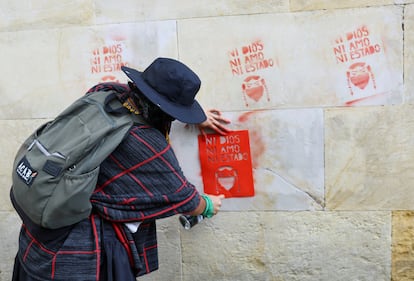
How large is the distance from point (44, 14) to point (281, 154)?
6.23 ft

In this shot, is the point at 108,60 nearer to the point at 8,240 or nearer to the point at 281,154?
the point at 281,154

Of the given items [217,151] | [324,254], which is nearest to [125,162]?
[217,151]

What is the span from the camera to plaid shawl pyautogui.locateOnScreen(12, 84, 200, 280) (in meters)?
1.89

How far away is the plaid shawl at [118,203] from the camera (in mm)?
1895

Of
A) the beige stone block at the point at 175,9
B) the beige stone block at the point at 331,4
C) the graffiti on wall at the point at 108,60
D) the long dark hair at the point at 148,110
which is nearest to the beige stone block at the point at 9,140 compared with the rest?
the graffiti on wall at the point at 108,60

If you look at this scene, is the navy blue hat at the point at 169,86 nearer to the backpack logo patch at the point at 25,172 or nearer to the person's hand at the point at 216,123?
the backpack logo patch at the point at 25,172

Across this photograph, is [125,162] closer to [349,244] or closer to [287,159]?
[287,159]

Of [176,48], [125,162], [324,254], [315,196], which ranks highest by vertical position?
[176,48]

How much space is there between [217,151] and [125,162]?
1.03m

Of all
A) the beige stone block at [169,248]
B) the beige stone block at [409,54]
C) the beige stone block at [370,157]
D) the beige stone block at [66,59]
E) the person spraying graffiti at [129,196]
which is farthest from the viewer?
the beige stone block at [169,248]

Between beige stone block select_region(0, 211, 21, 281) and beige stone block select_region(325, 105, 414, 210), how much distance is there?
7.61 ft

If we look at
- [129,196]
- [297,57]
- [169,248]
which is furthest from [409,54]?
[169,248]

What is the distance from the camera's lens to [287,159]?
277cm

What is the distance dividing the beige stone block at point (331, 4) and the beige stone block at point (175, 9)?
7cm
